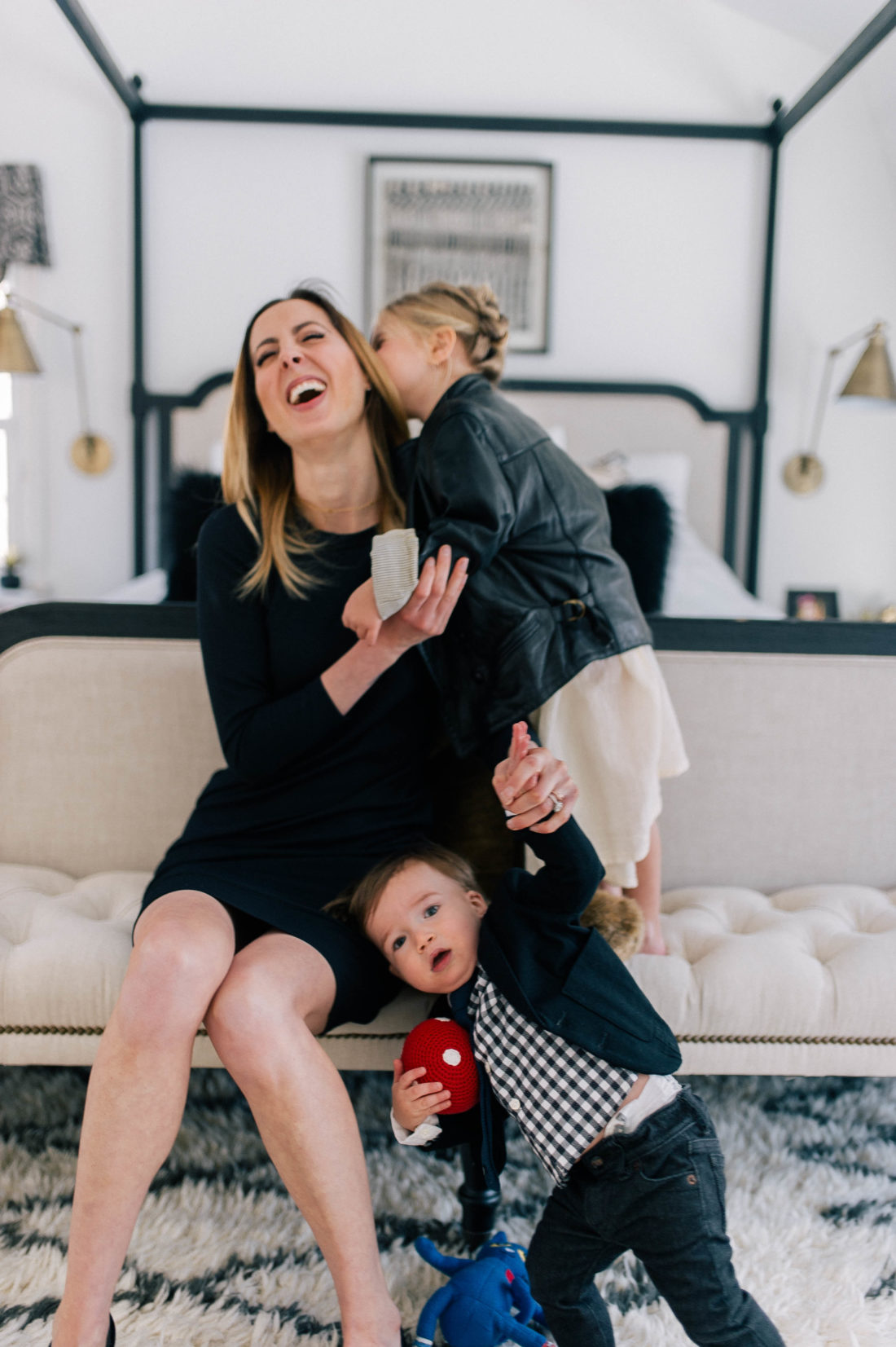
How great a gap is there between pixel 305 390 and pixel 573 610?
50 centimetres

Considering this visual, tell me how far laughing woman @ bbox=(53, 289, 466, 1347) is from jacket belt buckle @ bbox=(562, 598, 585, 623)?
202mm

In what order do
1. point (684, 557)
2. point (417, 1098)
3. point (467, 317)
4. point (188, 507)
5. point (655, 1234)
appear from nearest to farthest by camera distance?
point (655, 1234) < point (417, 1098) < point (467, 317) < point (188, 507) < point (684, 557)

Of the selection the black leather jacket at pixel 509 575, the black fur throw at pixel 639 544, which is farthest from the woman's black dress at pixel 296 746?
the black fur throw at pixel 639 544

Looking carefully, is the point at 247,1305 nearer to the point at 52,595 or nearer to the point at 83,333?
the point at 52,595

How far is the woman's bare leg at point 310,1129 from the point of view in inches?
38.1

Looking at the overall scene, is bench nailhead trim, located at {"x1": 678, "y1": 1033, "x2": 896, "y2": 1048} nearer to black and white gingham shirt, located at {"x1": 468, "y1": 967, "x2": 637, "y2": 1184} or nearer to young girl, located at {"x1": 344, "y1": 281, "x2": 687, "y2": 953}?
young girl, located at {"x1": 344, "y1": 281, "x2": 687, "y2": 953}

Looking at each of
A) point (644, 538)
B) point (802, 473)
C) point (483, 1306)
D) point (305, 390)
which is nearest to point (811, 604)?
point (802, 473)

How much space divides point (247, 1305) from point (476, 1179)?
0.98 ft

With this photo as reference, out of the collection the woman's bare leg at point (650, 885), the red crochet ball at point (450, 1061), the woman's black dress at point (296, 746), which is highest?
the woman's black dress at point (296, 746)

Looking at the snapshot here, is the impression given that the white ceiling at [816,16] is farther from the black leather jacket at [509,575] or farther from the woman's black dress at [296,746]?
the woman's black dress at [296,746]

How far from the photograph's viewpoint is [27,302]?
388 cm

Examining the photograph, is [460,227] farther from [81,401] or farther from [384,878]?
[384,878]

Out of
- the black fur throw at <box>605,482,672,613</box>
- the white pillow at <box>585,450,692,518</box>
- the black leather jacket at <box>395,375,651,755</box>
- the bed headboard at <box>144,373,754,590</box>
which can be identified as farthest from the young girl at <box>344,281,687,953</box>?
the bed headboard at <box>144,373,754,590</box>

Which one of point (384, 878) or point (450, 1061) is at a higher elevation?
point (384, 878)
